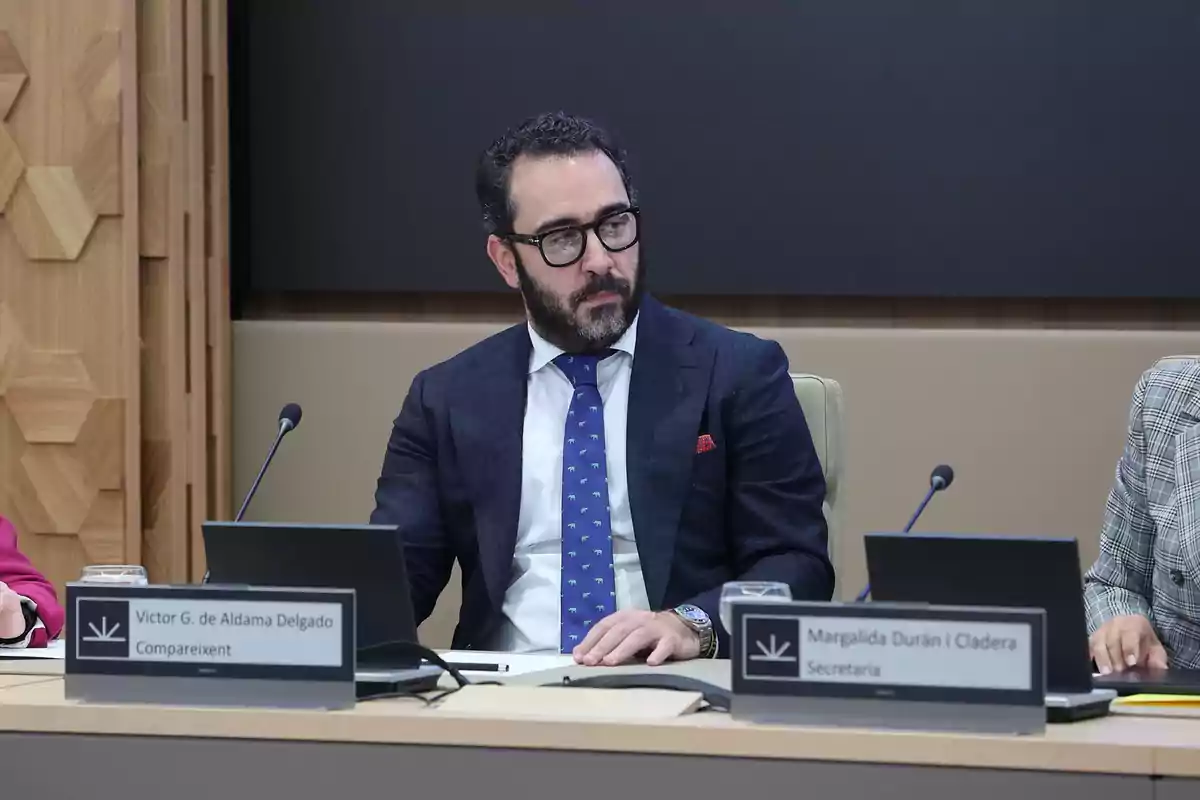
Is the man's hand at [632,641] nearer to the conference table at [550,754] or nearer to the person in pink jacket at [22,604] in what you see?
the conference table at [550,754]

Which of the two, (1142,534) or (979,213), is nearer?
(1142,534)

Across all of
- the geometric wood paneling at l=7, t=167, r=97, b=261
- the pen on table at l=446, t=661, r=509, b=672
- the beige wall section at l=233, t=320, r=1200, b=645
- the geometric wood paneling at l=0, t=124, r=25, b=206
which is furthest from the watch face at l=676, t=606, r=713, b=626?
the geometric wood paneling at l=0, t=124, r=25, b=206

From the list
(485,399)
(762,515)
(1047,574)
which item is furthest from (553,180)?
(1047,574)

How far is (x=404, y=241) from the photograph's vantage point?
332cm

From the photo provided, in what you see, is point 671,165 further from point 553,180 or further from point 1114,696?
point 1114,696

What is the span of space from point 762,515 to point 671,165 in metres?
1.21

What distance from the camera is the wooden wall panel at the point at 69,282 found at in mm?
3072

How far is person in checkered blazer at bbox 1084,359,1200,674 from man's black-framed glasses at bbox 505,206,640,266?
751 mm

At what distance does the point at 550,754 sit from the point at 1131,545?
1.17 metres

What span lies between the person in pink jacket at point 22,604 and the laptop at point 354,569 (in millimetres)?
507

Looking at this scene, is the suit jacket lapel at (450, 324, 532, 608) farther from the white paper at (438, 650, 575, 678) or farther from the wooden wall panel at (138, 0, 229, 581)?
the wooden wall panel at (138, 0, 229, 581)

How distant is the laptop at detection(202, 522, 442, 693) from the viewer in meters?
1.48

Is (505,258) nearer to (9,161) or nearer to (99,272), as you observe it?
(99,272)

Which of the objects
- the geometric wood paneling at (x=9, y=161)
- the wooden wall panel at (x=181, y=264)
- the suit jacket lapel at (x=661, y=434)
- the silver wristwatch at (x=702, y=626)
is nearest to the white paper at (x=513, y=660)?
the silver wristwatch at (x=702, y=626)
